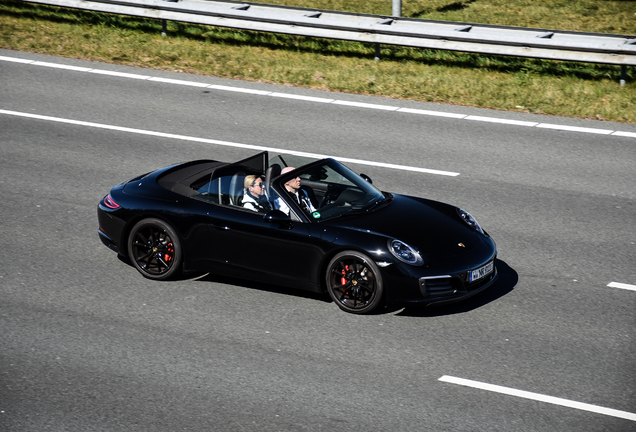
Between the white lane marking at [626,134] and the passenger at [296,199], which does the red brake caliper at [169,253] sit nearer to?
the passenger at [296,199]

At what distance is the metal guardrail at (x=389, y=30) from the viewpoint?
14.9 m

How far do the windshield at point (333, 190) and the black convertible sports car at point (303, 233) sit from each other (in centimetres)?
1

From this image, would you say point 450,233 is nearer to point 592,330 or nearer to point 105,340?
point 592,330

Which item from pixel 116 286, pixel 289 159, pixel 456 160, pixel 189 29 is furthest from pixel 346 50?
pixel 116 286

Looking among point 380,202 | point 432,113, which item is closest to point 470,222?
point 380,202

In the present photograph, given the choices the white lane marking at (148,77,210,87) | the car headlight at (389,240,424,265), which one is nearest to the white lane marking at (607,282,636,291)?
the car headlight at (389,240,424,265)

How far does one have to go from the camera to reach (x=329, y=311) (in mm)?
8180

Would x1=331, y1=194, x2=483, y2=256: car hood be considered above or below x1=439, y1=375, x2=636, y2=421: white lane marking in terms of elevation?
above

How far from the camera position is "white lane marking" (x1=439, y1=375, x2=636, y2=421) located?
6.46 meters

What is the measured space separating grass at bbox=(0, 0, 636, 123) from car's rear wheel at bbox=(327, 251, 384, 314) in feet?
24.1

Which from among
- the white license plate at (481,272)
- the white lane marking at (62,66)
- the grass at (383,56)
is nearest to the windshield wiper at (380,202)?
the white license plate at (481,272)

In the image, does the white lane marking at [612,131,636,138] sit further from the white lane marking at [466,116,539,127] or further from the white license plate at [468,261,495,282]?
the white license plate at [468,261,495,282]

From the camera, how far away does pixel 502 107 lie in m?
14.3

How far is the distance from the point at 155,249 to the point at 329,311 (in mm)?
2079
